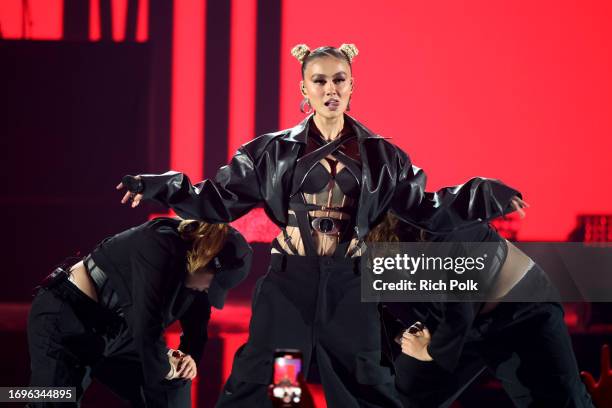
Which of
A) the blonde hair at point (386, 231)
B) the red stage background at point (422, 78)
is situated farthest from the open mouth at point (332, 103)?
the red stage background at point (422, 78)

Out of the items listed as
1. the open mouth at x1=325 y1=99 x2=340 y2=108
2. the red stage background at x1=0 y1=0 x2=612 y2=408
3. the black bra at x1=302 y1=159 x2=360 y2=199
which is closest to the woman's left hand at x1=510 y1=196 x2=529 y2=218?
the black bra at x1=302 y1=159 x2=360 y2=199

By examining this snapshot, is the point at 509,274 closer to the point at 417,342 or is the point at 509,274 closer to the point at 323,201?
the point at 417,342

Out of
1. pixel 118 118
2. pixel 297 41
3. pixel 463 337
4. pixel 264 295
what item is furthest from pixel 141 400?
pixel 297 41

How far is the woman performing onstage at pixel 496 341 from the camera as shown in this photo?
2.85 m

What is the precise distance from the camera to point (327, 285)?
2.67 meters

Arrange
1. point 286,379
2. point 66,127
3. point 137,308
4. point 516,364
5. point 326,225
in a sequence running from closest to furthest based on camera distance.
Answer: point 286,379 → point 326,225 → point 137,308 → point 516,364 → point 66,127

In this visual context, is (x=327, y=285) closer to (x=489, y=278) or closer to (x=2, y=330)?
(x=489, y=278)

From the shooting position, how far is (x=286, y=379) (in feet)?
8.41

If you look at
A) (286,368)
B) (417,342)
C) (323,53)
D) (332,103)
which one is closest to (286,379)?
(286,368)

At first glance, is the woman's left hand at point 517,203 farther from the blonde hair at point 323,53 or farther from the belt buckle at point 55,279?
the belt buckle at point 55,279

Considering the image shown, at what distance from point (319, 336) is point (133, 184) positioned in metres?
0.77

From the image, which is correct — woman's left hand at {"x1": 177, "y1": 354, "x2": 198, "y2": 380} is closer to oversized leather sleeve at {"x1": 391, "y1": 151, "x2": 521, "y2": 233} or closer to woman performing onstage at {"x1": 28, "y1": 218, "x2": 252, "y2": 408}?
woman performing onstage at {"x1": 28, "y1": 218, "x2": 252, "y2": 408}

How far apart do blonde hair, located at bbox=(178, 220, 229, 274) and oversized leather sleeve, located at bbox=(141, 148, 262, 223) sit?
17cm

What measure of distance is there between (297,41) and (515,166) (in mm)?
1230
